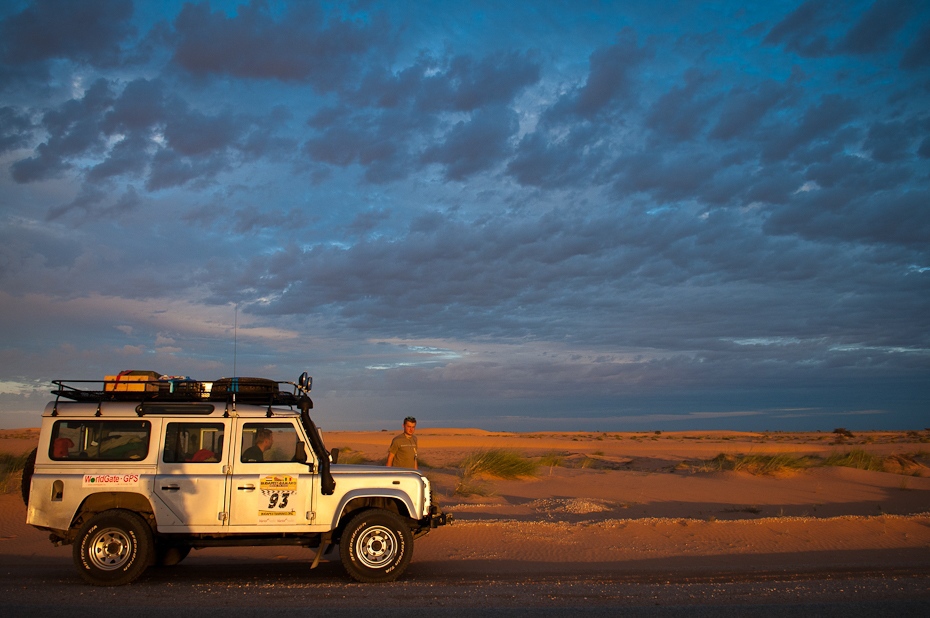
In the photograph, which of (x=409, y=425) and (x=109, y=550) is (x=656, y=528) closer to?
(x=409, y=425)

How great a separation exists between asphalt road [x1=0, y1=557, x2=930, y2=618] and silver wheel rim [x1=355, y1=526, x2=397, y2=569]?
1.03ft

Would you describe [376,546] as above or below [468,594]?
above

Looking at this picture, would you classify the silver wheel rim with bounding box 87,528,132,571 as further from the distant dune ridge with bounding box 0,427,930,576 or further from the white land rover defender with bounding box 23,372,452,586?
the distant dune ridge with bounding box 0,427,930,576

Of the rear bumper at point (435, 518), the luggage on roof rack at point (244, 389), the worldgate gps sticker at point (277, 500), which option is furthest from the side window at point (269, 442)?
the rear bumper at point (435, 518)

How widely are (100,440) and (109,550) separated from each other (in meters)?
1.38

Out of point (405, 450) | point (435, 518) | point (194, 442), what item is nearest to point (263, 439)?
point (194, 442)

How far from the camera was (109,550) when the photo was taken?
9008 millimetres

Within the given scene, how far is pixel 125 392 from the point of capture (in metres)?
9.50

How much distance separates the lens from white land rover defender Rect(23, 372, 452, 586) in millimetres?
8984

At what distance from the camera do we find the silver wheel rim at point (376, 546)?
923cm

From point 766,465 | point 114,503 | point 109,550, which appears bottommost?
point 109,550

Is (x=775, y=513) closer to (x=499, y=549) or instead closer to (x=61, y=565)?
(x=499, y=549)

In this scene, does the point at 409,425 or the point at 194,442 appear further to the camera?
the point at 409,425

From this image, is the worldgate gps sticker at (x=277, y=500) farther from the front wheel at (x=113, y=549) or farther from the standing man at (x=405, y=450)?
the standing man at (x=405, y=450)
